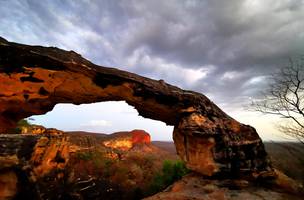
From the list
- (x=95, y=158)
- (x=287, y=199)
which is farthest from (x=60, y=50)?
(x=95, y=158)

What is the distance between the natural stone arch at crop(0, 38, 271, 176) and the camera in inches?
305

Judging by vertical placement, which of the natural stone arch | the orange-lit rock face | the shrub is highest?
the orange-lit rock face

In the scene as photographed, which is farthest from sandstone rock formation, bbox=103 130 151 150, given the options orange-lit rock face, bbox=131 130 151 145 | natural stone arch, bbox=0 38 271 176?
natural stone arch, bbox=0 38 271 176

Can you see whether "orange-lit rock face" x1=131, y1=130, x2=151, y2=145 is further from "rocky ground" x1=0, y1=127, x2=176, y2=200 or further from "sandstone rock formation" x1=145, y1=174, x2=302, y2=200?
"sandstone rock formation" x1=145, y1=174, x2=302, y2=200

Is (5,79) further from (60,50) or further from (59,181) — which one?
(59,181)

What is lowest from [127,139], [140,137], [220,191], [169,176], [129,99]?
[169,176]

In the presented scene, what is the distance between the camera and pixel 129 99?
10.0m

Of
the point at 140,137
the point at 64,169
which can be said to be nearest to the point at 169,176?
the point at 64,169

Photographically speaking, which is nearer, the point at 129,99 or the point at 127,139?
the point at 129,99

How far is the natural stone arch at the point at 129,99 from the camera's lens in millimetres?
7758

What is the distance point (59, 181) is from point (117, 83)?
27.1 ft

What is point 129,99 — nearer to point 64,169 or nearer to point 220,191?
point 220,191

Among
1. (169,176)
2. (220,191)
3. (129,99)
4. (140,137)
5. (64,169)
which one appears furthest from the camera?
(140,137)

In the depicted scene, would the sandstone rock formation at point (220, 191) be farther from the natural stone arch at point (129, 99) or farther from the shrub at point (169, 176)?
the shrub at point (169, 176)
